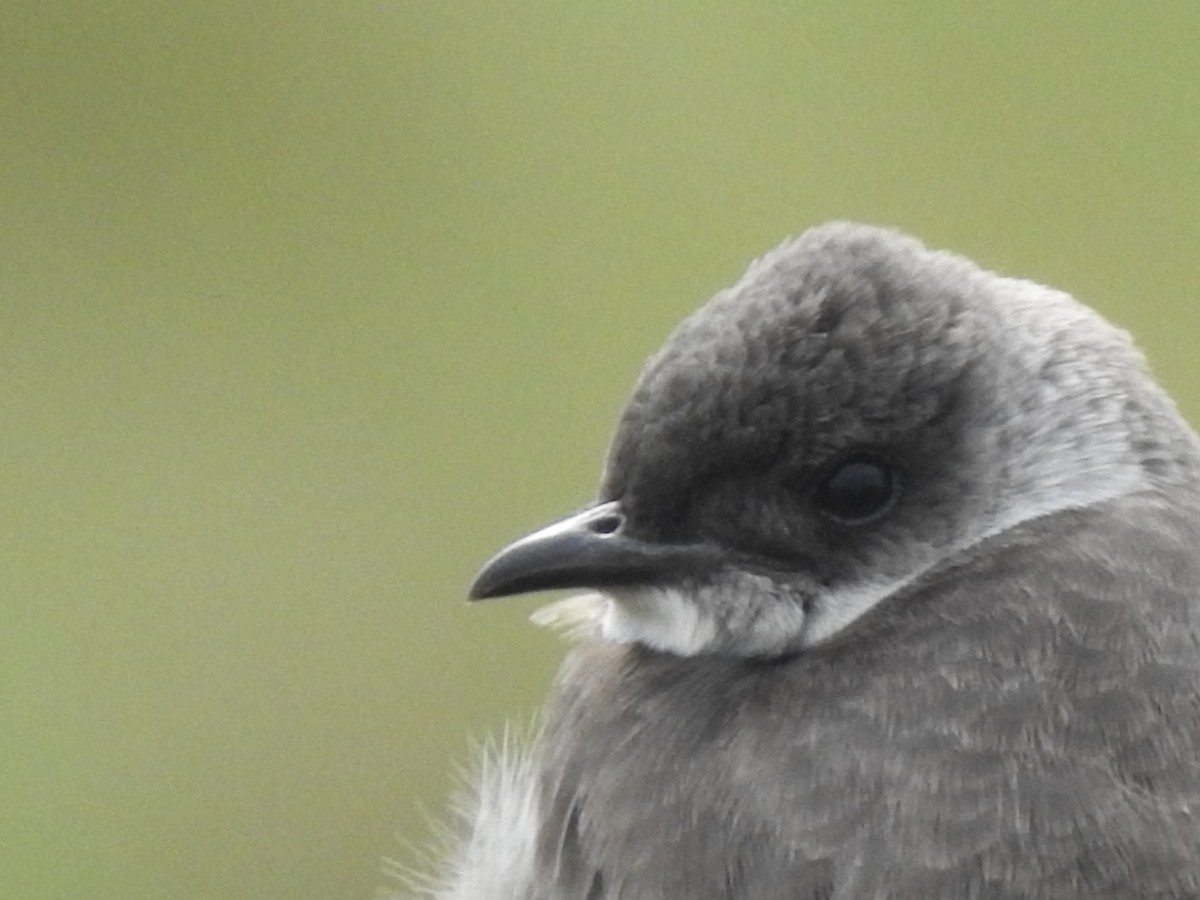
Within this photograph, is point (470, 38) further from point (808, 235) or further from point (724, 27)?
point (808, 235)

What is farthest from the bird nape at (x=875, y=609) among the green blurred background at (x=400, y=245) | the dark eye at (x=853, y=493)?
the green blurred background at (x=400, y=245)

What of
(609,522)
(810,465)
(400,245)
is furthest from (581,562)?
(400,245)

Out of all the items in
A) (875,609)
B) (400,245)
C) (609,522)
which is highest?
(400,245)

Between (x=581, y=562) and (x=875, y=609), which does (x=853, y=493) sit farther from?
(x=581, y=562)

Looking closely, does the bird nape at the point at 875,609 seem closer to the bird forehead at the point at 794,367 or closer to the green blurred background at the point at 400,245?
the bird forehead at the point at 794,367

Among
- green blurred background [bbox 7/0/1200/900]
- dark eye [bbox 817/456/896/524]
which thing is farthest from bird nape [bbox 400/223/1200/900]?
green blurred background [bbox 7/0/1200/900]

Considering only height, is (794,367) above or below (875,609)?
above

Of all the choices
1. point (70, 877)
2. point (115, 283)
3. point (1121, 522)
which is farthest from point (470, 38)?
point (1121, 522)
